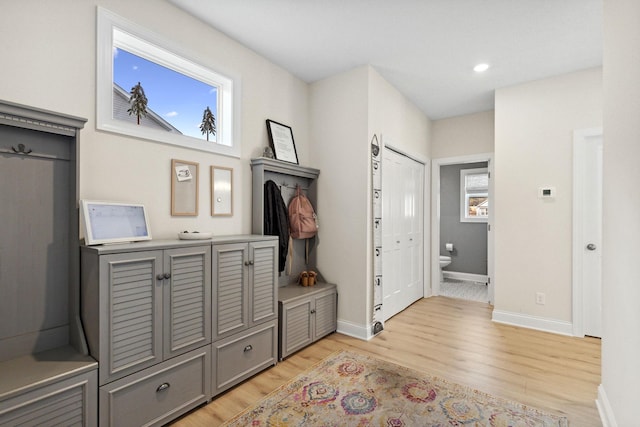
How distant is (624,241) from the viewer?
1467 millimetres

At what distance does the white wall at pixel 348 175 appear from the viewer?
3078 millimetres

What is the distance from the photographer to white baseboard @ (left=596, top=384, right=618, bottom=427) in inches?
66.2

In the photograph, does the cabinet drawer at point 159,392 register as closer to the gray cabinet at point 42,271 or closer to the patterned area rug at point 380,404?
the gray cabinet at point 42,271

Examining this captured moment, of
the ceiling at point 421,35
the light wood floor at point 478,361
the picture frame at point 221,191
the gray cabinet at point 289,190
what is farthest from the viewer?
the gray cabinet at point 289,190

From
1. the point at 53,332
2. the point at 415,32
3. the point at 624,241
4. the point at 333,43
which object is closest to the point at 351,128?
the point at 333,43

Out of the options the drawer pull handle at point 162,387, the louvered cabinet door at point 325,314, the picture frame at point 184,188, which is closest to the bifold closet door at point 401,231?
the louvered cabinet door at point 325,314

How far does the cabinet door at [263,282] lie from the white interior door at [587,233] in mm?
3143

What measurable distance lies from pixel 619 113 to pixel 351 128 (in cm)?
204

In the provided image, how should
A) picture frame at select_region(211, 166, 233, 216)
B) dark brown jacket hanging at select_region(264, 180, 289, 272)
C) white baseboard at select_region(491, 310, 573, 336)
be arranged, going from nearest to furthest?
picture frame at select_region(211, 166, 233, 216) < dark brown jacket hanging at select_region(264, 180, 289, 272) < white baseboard at select_region(491, 310, 573, 336)

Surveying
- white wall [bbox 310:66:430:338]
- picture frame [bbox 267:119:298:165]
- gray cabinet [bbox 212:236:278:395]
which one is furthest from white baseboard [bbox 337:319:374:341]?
picture frame [bbox 267:119:298:165]

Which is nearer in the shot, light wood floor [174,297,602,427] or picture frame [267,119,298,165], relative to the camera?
light wood floor [174,297,602,427]

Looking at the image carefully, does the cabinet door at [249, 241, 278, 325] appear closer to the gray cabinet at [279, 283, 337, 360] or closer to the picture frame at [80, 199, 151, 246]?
the gray cabinet at [279, 283, 337, 360]

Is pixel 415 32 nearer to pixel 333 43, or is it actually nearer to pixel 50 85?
pixel 333 43

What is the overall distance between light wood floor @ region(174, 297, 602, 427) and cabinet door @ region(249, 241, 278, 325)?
1.54 feet
